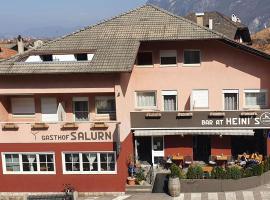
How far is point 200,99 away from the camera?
3681cm

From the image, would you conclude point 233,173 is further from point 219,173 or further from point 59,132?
point 59,132

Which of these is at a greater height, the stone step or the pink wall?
the pink wall

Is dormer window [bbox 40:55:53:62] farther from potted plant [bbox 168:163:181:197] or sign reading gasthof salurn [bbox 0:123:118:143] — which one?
potted plant [bbox 168:163:181:197]

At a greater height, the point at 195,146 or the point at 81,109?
the point at 81,109

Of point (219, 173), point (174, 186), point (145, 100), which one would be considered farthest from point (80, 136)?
point (219, 173)

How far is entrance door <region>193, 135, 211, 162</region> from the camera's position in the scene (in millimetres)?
37519

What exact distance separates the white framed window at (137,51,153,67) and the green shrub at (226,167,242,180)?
10.1 meters

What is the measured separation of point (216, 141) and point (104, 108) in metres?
8.95

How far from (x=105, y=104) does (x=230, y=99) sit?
30.9ft

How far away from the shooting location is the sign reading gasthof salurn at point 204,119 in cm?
3416

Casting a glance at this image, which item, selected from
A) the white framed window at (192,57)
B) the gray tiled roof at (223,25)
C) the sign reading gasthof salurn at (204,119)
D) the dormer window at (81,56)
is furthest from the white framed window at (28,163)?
the gray tiled roof at (223,25)

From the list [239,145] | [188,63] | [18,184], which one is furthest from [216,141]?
[18,184]

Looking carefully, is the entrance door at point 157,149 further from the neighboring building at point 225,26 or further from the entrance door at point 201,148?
the neighboring building at point 225,26

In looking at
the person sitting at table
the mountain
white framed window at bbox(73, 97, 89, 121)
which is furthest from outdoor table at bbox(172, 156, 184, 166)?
the mountain
